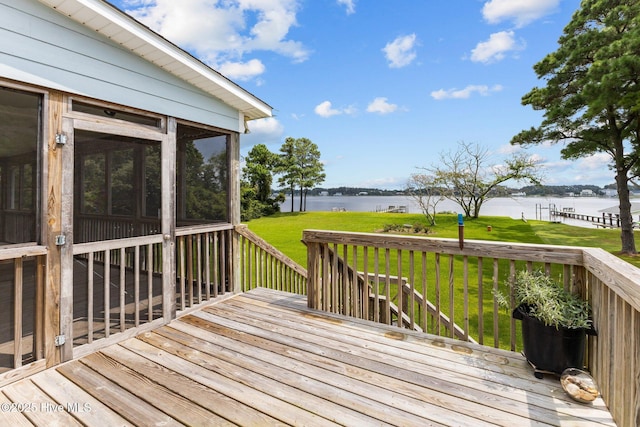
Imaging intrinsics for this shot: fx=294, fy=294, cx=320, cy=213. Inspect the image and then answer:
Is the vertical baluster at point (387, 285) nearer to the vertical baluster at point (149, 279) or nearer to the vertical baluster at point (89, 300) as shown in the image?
the vertical baluster at point (149, 279)

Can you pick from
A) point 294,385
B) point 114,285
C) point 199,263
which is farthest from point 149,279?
point 294,385

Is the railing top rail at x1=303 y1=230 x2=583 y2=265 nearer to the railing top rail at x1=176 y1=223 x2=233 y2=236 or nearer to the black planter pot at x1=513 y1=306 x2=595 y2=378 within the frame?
the black planter pot at x1=513 y1=306 x2=595 y2=378

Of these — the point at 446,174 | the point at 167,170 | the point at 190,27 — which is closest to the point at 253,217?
the point at 446,174

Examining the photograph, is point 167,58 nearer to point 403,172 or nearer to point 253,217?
point 403,172

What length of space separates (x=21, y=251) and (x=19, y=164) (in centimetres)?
66

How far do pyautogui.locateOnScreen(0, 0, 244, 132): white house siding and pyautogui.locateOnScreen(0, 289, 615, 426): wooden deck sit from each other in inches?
88.4

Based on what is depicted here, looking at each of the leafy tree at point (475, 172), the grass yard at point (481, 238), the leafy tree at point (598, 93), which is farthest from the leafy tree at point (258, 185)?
the leafy tree at point (598, 93)

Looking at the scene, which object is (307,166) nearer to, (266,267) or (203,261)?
(266,267)

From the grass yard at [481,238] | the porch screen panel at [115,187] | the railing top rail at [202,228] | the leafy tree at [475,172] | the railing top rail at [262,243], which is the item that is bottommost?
the grass yard at [481,238]

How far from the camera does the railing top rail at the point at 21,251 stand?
82.4 inches

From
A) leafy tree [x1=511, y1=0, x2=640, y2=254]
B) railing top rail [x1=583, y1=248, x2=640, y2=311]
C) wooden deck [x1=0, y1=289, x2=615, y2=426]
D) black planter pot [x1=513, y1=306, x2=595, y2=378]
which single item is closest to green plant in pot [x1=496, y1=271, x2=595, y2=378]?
black planter pot [x1=513, y1=306, x2=595, y2=378]

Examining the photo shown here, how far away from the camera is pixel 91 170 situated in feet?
8.93

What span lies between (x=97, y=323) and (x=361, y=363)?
261 cm

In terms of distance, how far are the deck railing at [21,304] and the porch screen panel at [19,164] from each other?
0.13 meters
